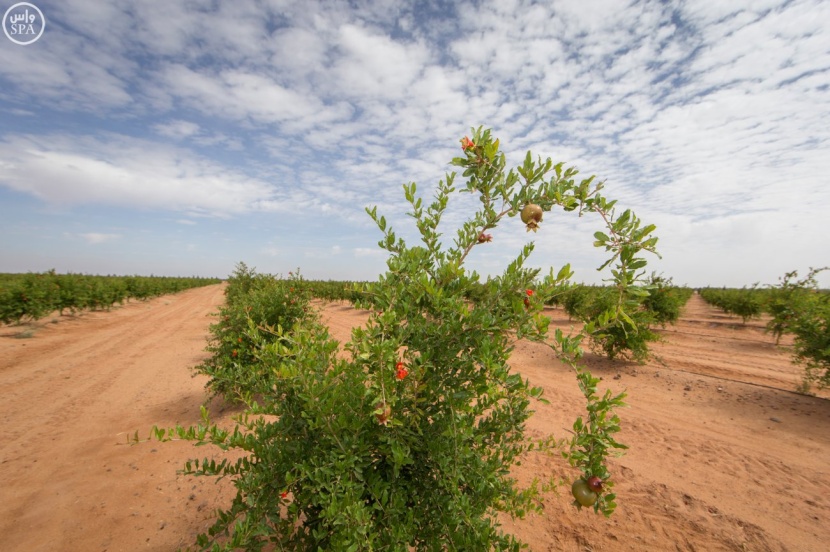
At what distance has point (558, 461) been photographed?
4.36 meters

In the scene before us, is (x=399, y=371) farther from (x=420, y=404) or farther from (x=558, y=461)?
(x=558, y=461)

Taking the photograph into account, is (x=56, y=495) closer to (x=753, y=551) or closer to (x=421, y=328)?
(x=421, y=328)

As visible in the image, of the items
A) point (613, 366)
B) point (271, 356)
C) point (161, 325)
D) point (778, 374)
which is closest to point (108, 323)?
point (161, 325)

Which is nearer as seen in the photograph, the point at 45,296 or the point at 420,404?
the point at 420,404

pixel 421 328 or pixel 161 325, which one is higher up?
pixel 421 328

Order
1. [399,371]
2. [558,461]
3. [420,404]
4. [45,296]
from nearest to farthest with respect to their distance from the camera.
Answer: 1. [399,371]
2. [420,404]
3. [558,461]
4. [45,296]

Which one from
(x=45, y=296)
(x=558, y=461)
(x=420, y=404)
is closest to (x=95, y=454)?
(x=420, y=404)

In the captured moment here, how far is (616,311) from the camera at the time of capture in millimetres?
1485

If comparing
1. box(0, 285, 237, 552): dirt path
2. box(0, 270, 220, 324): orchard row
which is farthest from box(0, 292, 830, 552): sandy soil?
box(0, 270, 220, 324): orchard row

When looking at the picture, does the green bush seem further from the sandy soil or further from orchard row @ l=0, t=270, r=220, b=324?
orchard row @ l=0, t=270, r=220, b=324

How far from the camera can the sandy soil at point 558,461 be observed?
3.18 metres

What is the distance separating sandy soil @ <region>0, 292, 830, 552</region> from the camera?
3176 mm

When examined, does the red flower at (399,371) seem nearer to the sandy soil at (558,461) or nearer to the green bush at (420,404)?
the green bush at (420,404)

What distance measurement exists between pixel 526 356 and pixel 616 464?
5670mm
